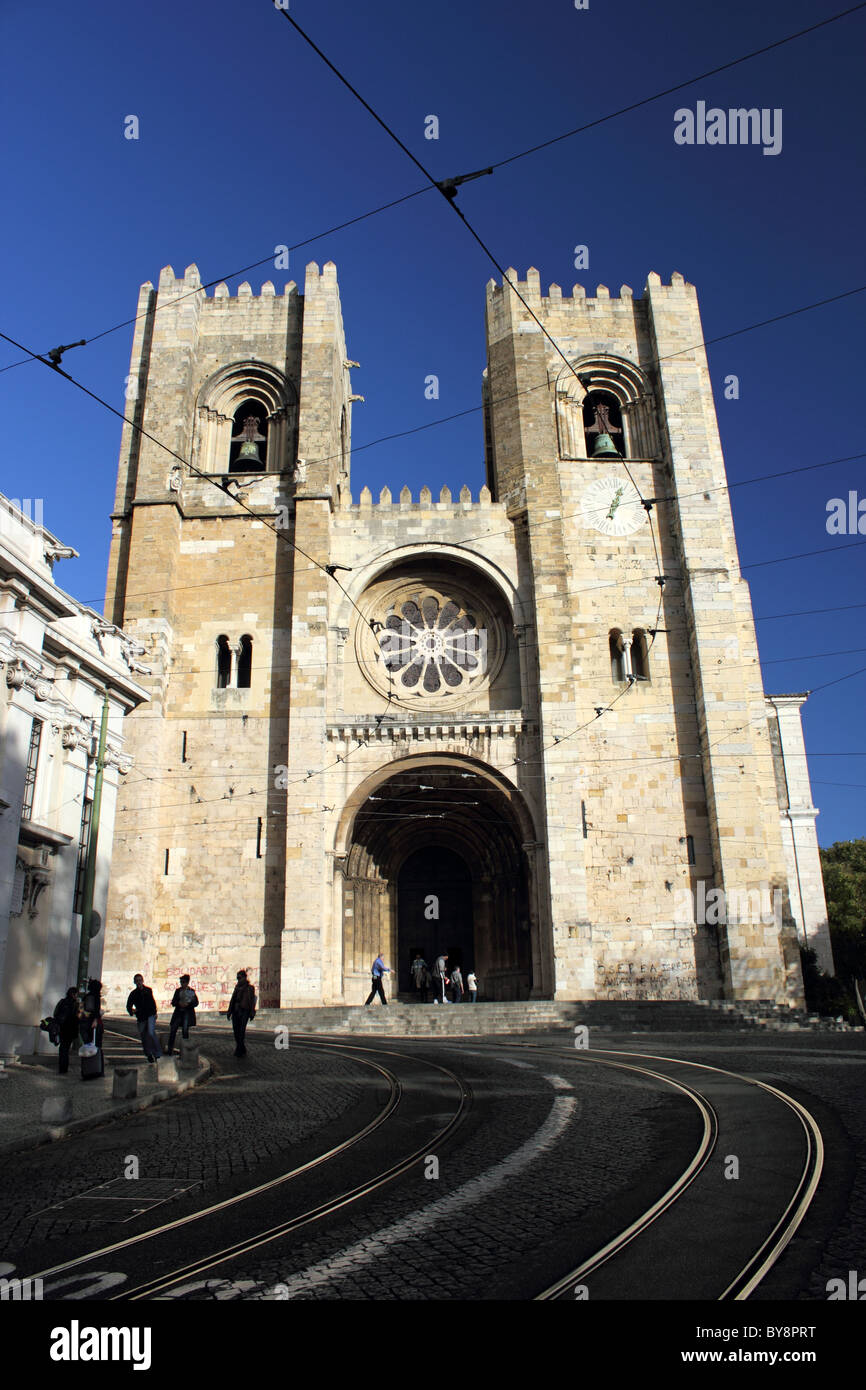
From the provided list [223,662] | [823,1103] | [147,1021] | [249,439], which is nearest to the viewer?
[823,1103]

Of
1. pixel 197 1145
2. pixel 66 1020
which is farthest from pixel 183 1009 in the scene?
pixel 197 1145

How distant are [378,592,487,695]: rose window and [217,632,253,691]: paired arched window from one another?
10.7 feet

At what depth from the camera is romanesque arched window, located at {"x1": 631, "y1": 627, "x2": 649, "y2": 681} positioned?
74.6 feet

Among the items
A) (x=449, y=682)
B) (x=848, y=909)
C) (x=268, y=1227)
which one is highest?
(x=449, y=682)

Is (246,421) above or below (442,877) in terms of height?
above

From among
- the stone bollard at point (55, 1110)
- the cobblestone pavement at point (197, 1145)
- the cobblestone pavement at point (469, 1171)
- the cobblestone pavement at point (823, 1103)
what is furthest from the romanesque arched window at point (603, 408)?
the stone bollard at point (55, 1110)

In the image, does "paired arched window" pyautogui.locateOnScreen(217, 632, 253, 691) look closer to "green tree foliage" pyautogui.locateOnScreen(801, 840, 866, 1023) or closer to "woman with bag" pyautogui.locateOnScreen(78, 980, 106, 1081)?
"woman with bag" pyautogui.locateOnScreen(78, 980, 106, 1081)

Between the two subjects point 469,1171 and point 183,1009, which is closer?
point 469,1171

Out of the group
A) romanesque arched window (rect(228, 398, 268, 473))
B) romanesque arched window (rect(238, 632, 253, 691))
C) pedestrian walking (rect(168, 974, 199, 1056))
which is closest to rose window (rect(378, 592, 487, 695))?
romanesque arched window (rect(238, 632, 253, 691))

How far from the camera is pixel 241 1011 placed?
13.0 m

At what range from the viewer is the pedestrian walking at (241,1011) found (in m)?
12.8

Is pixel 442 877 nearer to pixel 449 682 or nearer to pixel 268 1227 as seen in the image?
pixel 449 682

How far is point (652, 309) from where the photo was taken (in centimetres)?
→ 2573

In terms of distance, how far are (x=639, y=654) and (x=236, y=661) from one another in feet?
31.3
